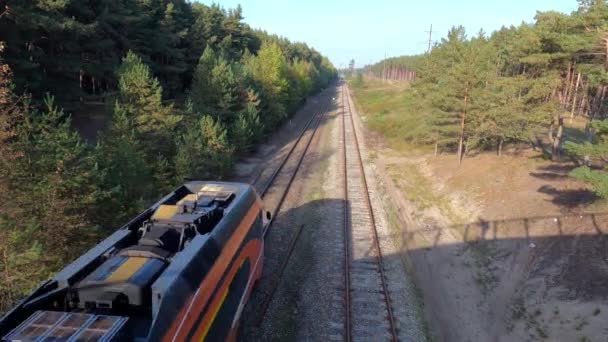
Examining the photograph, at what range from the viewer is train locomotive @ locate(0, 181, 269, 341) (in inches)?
229

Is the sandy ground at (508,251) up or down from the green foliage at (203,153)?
down

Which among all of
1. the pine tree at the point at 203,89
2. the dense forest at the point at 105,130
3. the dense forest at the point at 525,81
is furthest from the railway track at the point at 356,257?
the dense forest at the point at 525,81

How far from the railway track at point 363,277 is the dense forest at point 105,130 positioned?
7.97 metres

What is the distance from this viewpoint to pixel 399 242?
18266mm

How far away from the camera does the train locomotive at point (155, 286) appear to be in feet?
19.1

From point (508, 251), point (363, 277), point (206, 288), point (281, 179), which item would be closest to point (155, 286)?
point (206, 288)

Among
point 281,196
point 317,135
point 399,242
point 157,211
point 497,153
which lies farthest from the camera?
point 317,135

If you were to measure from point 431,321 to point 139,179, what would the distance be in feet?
38.6

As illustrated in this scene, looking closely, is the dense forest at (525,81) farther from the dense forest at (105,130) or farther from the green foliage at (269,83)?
the green foliage at (269,83)

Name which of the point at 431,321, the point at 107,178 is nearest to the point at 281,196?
the point at 107,178

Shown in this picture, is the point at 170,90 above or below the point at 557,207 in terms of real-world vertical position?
above

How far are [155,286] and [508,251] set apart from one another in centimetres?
1527

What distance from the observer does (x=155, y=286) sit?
652 centimetres

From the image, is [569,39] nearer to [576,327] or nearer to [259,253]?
[576,327]
